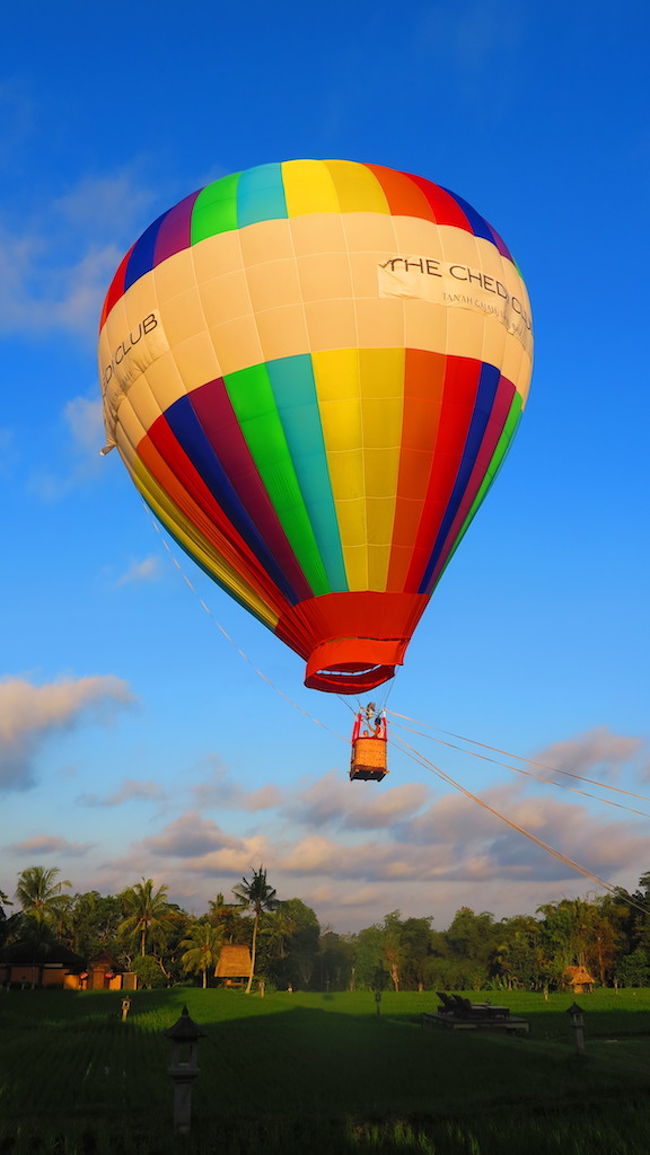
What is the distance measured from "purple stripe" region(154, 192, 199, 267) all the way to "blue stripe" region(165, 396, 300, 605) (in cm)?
394

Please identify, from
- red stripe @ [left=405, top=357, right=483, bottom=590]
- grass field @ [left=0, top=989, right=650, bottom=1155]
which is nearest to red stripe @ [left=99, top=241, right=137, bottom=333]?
red stripe @ [left=405, top=357, right=483, bottom=590]

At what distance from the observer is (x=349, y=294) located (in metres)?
22.5

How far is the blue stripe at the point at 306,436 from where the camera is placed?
2250 cm

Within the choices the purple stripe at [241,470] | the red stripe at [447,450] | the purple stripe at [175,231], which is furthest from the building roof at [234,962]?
the purple stripe at [175,231]

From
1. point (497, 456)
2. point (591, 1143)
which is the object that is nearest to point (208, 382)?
point (497, 456)

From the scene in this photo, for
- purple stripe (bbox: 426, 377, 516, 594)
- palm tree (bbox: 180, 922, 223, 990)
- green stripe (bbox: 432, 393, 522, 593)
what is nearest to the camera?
purple stripe (bbox: 426, 377, 516, 594)

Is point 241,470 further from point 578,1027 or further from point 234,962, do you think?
point 234,962

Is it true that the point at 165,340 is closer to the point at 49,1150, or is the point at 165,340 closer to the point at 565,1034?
the point at 49,1150

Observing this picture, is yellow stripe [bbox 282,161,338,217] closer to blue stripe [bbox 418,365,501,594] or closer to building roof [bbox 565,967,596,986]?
blue stripe [bbox 418,365,501,594]

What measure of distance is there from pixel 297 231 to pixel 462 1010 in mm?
28089

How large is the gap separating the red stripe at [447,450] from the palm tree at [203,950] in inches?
2395

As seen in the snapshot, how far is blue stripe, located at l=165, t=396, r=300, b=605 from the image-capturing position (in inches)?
925

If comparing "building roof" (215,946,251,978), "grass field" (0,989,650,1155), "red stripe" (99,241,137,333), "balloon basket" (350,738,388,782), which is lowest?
"grass field" (0,989,650,1155)

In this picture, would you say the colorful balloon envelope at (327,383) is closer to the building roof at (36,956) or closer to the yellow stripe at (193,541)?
the yellow stripe at (193,541)
